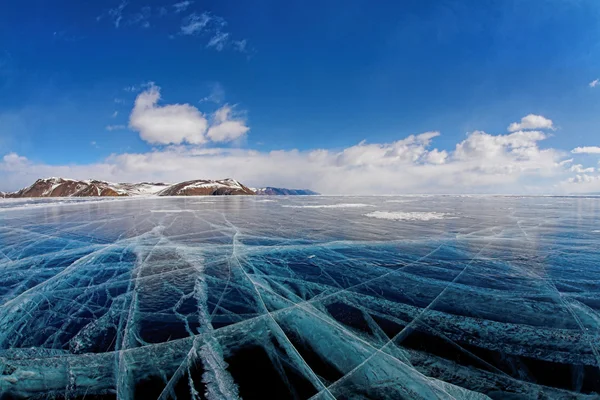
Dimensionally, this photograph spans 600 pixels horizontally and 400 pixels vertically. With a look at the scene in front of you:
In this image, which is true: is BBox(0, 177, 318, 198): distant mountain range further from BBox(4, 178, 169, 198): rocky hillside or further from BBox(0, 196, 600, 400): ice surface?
BBox(0, 196, 600, 400): ice surface

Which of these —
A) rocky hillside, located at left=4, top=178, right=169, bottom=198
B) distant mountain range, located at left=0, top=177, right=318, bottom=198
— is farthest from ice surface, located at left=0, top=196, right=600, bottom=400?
rocky hillside, located at left=4, top=178, right=169, bottom=198

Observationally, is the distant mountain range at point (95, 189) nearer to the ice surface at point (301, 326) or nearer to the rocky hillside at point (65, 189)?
the rocky hillside at point (65, 189)

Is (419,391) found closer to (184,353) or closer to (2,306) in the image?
(184,353)

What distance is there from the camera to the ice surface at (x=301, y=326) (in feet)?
9.07

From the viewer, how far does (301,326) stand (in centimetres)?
389

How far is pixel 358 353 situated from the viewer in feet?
10.7

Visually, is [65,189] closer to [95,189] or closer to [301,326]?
[95,189]

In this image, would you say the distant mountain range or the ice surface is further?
the distant mountain range

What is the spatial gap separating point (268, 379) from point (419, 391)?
1586 mm

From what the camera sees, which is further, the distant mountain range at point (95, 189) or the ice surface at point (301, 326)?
the distant mountain range at point (95, 189)

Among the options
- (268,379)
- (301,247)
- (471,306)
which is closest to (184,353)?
(268,379)

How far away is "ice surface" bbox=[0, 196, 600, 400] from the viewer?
2764mm

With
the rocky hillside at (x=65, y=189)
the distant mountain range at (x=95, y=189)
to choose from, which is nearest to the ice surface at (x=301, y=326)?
the distant mountain range at (x=95, y=189)

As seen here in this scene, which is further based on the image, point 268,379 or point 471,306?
point 471,306
